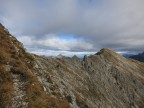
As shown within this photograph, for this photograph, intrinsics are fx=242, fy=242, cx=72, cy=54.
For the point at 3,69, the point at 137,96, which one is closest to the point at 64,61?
the point at 137,96

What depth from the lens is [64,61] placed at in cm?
12288

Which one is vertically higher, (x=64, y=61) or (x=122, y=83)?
(x=64, y=61)

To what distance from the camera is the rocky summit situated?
36988 mm

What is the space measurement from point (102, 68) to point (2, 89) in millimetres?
110326

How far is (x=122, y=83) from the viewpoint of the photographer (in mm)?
144125

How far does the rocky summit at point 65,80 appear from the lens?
37.0 m

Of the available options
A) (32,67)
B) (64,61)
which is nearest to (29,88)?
(32,67)

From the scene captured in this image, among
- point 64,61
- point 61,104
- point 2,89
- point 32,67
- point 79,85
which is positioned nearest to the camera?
point 2,89

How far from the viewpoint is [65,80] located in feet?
322

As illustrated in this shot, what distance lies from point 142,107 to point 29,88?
110865 mm

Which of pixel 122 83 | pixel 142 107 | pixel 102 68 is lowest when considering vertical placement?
pixel 142 107

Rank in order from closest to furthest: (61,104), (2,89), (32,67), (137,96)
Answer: (2,89), (61,104), (32,67), (137,96)

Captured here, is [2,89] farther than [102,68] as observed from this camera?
No

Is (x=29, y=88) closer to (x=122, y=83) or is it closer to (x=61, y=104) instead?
(x=61, y=104)
